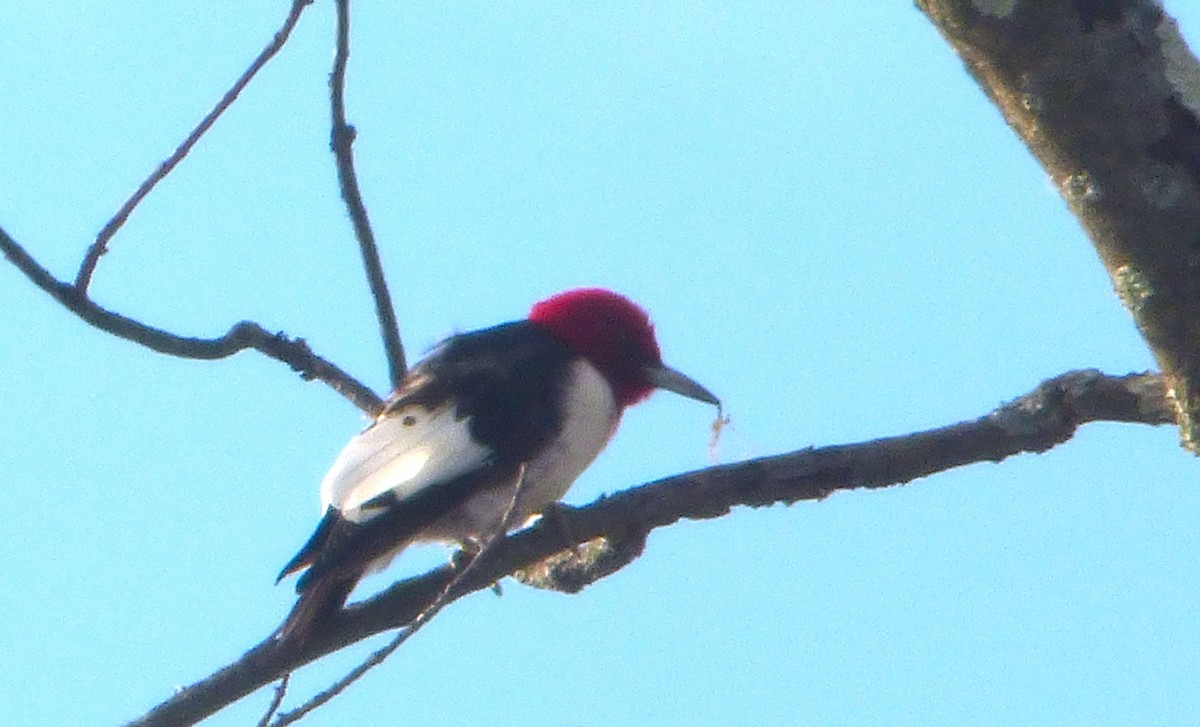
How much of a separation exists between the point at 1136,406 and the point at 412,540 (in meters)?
1.85

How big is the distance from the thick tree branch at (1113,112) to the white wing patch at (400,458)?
7.15 ft

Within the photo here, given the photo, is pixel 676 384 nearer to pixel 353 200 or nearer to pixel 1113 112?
pixel 353 200

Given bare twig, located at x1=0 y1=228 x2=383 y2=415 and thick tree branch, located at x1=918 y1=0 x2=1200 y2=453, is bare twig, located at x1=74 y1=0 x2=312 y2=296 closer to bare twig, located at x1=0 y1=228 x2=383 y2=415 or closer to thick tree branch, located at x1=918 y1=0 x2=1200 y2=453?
bare twig, located at x1=0 y1=228 x2=383 y2=415

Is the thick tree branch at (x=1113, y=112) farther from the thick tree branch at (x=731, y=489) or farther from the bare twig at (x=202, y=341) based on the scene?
the bare twig at (x=202, y=341)

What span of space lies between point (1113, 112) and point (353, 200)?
2.43m

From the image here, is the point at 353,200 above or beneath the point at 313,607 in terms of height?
above

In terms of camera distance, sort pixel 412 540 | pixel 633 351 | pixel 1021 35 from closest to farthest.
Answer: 1. pixel 1021 35
2. pixel 412 540
3. pixel 633 351

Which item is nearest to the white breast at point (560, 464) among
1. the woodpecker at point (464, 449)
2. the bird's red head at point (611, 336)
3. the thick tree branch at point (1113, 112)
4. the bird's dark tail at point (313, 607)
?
the woodpecker at point (464, 449)

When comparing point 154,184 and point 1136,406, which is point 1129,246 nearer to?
point 1136,406

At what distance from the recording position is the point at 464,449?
4168 millimetres

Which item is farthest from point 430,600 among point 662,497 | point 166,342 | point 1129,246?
point 1129,246

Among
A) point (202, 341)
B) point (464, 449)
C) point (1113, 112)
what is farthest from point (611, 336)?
point (1113, 112)

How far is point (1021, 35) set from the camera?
6.44 feet

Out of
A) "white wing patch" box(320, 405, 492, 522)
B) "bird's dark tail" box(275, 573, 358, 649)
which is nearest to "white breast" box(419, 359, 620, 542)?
"white wing patch" box(320, 405, 492, 522)
